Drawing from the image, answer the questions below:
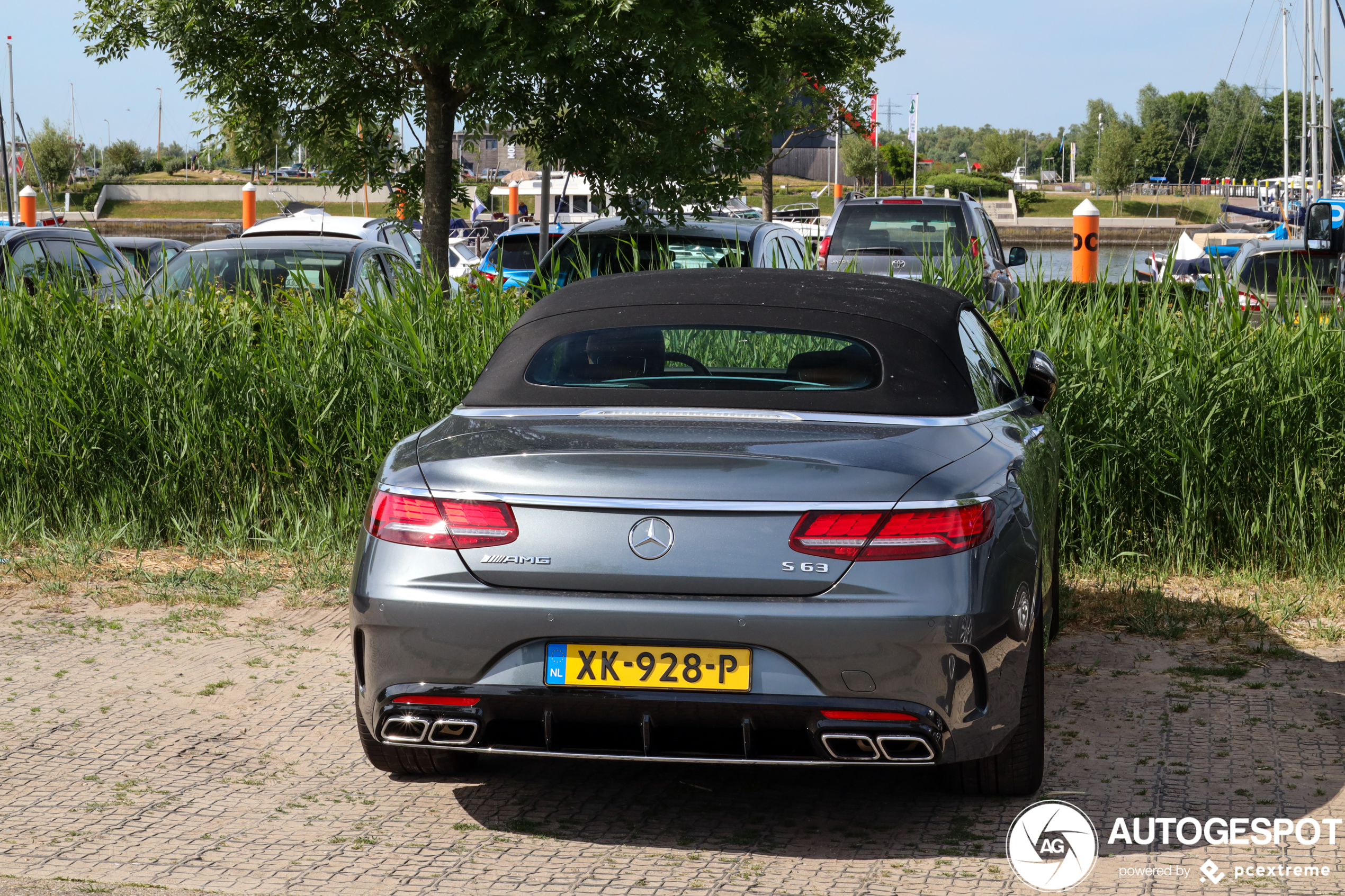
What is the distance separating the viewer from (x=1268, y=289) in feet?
25.8

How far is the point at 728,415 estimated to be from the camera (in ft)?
12.7

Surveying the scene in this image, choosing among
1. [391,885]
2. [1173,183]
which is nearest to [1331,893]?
[391,885]

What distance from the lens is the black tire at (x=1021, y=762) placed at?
12.7 ft

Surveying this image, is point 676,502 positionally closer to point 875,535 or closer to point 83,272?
point 875,535

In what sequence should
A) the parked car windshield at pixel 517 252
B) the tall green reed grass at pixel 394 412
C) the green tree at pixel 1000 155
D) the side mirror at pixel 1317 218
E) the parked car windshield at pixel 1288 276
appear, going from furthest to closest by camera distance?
the green tree at pixel 1000 155 < the side mirror at pixel 1317 218 < the parked car windshield at pixel 517 252 < the parked car windshield at pixel 1288 276 < the tall green reed grass at pixel 394 412

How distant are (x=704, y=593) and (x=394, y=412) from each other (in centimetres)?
428

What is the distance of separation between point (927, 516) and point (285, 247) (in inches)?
340

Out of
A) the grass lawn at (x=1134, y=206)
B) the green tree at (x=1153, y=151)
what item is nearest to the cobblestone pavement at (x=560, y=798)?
the grass lawn at (x=1134, y=206)

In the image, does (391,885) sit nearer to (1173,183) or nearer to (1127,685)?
(1127,685)

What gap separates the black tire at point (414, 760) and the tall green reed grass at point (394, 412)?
300 centimetres

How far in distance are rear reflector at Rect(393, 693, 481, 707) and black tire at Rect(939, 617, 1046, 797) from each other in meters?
1.31

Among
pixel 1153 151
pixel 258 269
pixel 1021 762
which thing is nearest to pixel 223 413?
pixel 258 269

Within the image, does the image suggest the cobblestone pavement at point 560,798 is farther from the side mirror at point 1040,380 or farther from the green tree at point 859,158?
the green tree at point 859,158

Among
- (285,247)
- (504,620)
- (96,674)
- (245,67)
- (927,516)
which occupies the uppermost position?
(245,67)
